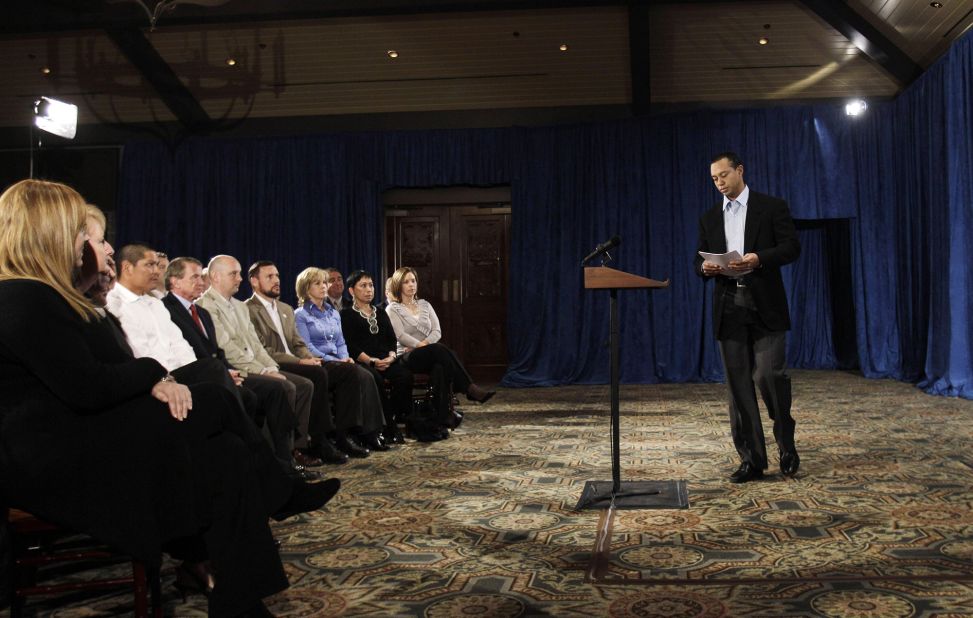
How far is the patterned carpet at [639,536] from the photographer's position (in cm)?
247

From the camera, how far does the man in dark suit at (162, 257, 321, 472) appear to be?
4.09 m

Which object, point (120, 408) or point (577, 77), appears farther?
point (577, 77)

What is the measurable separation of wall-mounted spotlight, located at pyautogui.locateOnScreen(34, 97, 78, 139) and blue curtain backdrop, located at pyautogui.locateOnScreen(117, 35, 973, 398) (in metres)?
2.96

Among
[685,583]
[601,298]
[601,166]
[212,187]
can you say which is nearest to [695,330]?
[601,298]

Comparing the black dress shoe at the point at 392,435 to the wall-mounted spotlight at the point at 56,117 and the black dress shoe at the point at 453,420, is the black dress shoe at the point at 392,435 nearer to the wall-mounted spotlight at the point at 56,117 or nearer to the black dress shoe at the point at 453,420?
the black dress shoe at the point at 453,420

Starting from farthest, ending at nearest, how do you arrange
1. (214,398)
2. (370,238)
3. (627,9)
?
(370,238)
(627,9)
(214,398)

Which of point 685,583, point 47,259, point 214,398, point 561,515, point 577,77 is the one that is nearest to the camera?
point 47,259

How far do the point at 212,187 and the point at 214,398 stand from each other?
32.3ft

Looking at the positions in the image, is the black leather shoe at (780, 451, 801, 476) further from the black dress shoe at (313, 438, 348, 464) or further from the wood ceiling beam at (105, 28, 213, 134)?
the wood ceiling beam at (105, 28, 213, 134)

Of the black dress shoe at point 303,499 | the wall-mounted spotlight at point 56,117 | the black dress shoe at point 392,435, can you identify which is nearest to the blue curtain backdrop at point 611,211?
the wall-mounted spotlight at point 56,117

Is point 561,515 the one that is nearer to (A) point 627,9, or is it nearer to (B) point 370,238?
(A) point 627,9

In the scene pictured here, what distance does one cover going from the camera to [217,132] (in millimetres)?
11492

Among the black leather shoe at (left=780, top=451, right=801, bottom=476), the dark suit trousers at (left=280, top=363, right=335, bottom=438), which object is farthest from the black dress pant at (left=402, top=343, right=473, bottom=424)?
the black leather shoe at (left=780, top=451, right=801, bottom=476)

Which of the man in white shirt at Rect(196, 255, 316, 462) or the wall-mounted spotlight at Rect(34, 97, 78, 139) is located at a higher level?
the wall-mounted spotlight at Rect(34, 97, 78, 139)
